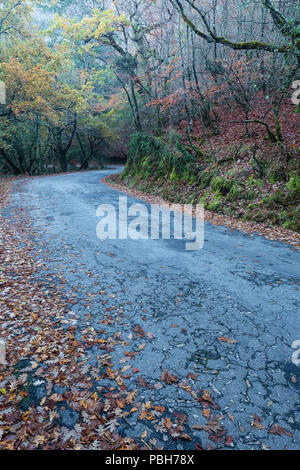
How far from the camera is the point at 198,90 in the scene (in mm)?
14320

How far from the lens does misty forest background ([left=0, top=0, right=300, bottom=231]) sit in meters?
9.83

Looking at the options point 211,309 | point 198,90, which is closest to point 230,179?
point 198,90

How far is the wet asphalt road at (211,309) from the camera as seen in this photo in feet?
9.14

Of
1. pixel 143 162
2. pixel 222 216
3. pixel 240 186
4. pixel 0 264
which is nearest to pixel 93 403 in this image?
pixel 0 264

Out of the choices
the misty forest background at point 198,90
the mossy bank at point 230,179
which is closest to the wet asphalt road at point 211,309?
the mossy bank at point 230,179

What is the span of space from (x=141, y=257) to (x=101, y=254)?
102 cm

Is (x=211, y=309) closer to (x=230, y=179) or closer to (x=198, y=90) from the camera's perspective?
(x=230, y=179)

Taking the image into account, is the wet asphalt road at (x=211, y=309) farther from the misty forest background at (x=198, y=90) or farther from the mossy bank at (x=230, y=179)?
the misty forest background at (x=198, y=90)

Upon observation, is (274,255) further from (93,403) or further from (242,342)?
(93,403)

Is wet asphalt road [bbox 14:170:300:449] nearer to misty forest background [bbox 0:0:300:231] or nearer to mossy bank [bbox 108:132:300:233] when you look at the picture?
mossy bank [bbox 108:132:300:233]

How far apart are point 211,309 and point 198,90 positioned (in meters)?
13.5

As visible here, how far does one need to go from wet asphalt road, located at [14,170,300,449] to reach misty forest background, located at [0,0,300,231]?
341 centimetres

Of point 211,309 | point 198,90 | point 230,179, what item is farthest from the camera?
point 198,90
